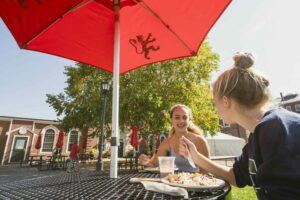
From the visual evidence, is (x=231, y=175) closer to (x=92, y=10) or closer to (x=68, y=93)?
(x=92, y=10)

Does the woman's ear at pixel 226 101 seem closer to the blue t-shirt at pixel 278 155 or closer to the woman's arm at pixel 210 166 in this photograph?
the blue t-shirt at pixel 278 155

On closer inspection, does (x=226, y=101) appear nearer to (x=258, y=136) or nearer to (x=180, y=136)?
(x=258, y=136)

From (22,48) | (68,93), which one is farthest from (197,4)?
(68,93)

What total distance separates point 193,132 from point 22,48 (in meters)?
3.16

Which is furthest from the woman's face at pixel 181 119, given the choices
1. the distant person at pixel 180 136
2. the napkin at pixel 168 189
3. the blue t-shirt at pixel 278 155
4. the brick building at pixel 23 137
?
the brick building at pixel 23 137

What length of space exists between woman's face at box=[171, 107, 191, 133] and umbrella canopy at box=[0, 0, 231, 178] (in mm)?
1035

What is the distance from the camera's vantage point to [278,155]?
828 millimetres

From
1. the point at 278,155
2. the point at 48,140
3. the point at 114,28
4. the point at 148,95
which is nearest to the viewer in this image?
the point at 278,155

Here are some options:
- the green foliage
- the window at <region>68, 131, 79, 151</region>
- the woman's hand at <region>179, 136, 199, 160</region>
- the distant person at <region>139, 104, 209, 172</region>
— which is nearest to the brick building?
the window at <region>68, 131, 79, 151</region>

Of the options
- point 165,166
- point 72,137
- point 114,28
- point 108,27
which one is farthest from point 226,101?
point 72,137

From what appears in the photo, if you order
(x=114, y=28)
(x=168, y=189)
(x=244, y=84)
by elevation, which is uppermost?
(x=114, y=28)

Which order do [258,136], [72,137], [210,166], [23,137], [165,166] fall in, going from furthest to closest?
1. [72,137]
2. [23,137]
3. [165,166]
4. [210,166]
5. [258,136]

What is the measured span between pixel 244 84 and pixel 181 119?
225 cm

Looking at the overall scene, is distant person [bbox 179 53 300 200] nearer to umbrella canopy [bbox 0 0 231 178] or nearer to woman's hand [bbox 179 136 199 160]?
woman's hand [bbox 179 136 199 160]
